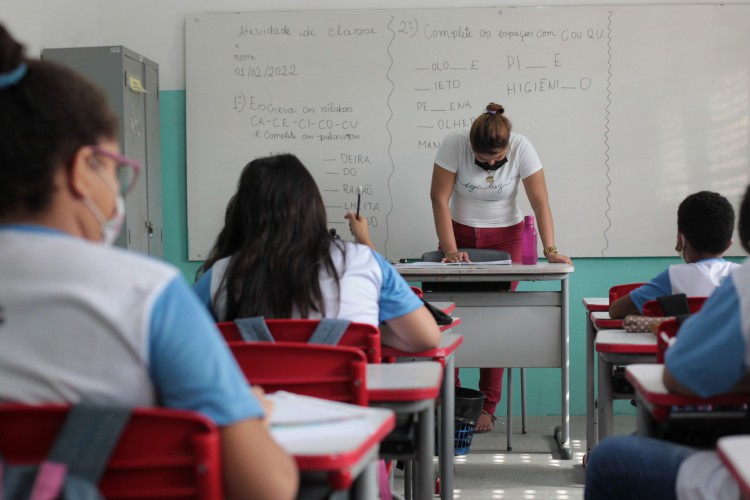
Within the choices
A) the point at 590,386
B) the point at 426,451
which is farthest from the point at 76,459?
the point at 590,386

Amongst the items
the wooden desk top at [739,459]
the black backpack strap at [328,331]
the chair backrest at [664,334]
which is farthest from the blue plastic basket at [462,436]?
the wooden desk top at [739,459]

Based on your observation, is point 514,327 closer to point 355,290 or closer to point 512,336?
point 512,336

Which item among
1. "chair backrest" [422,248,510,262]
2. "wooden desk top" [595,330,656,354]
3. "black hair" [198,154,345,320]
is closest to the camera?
"black hair" [198,154,345,320]

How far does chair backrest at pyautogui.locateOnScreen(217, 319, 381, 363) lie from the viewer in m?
1.90

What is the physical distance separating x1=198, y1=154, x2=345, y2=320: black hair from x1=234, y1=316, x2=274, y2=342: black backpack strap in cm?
16

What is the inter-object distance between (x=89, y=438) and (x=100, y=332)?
108mm

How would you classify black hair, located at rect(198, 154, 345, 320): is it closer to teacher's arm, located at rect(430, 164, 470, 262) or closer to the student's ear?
the student's ear

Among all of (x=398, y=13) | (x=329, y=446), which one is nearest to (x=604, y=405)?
(x=329, y=446)

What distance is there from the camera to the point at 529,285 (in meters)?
5.08

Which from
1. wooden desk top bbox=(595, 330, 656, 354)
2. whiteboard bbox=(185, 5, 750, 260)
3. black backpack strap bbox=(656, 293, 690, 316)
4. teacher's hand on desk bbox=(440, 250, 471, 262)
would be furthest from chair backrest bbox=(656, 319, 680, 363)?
whiteboard bbox=(185, 5, 750, 260)

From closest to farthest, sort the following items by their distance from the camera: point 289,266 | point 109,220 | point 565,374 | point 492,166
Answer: point 109,220, point 289,266, point 565,374, point 492,166

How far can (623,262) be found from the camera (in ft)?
16.5

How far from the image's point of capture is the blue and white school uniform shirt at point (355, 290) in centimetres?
208

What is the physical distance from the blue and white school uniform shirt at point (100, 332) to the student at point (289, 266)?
1.09m
